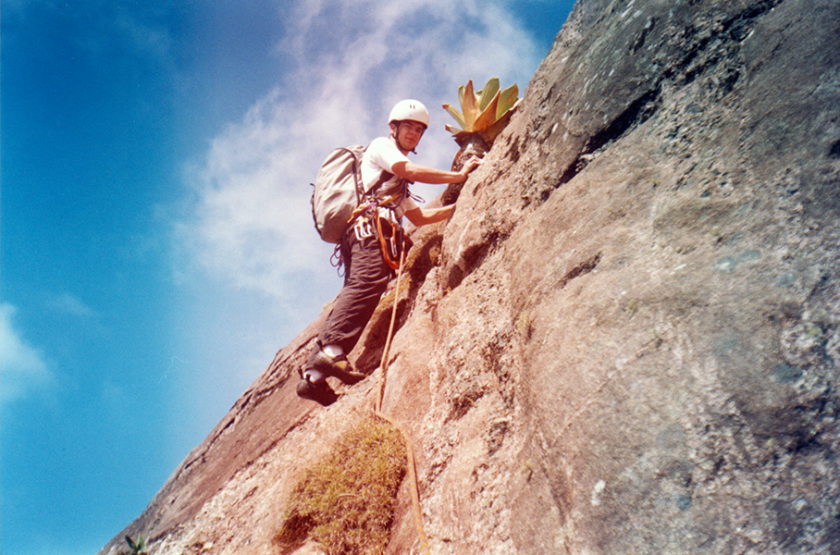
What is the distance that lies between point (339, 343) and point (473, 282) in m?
1.61

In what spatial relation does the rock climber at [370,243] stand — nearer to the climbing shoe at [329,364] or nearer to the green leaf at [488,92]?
the climbing shoe at [329,364]

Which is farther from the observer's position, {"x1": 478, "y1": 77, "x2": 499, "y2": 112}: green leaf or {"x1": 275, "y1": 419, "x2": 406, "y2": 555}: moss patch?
{"x1": 478, "y1": 77, "x2": 499, "y2": 112}: green leaf

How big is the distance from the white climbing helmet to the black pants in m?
1.41

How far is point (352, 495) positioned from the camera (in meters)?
3.23

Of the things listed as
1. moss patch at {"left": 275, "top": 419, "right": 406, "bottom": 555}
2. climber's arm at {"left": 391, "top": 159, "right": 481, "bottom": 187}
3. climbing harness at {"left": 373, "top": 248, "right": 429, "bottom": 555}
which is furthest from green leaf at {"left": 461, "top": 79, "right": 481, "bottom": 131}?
moss patch at {"left": 275, "top": 419, "right": 406, "bottom": 555}

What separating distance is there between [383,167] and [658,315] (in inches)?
138

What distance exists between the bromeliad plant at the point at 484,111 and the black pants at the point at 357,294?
7.51 feet

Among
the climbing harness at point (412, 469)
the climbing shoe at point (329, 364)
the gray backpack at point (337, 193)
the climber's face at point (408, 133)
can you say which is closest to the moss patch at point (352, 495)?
the climbing harness at point (412, 469)

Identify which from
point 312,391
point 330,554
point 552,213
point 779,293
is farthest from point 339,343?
point 779,293

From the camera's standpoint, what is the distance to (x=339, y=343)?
4.56 meters

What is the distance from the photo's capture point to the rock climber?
4.56m

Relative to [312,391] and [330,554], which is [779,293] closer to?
[330,554]

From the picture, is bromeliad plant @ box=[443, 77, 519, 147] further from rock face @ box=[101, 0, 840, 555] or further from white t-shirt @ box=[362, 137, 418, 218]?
rock face @ box=[101, 0, 840, 555]

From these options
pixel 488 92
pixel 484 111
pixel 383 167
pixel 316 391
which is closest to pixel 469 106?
pixel 488 92
